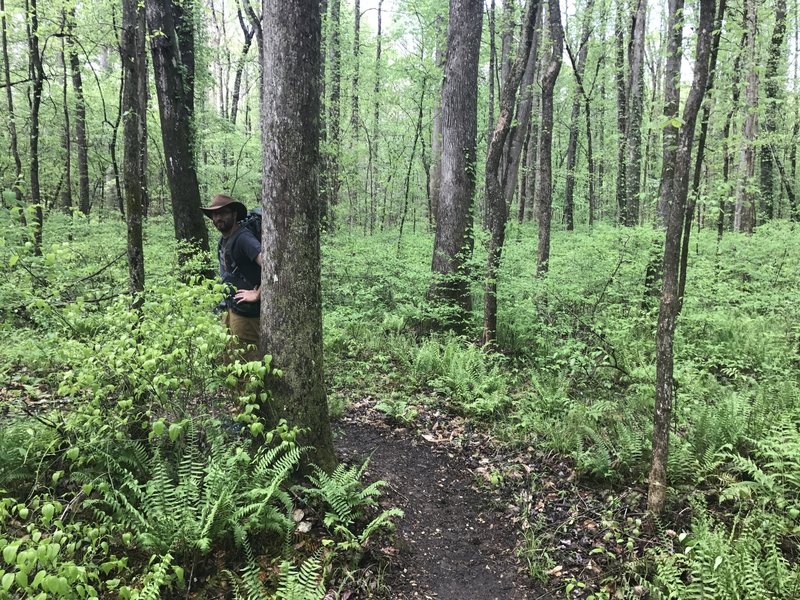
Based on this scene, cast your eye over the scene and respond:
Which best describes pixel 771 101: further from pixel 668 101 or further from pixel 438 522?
pixel 438 522

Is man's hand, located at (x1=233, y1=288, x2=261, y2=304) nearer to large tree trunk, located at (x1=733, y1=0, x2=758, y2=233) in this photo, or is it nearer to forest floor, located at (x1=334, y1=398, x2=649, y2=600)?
forest floor, located at (x1=334, y1=398, x2=649, y2=600)

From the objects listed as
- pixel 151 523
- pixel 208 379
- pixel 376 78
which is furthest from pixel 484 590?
pixel 376 78

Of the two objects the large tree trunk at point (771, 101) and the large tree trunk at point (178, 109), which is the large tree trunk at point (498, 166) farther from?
the large tree trunk at point (771, 101)

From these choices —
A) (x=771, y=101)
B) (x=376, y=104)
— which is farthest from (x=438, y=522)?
(x=376, y=104)

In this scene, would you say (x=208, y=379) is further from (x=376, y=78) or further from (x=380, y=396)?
(x=376, y=78)

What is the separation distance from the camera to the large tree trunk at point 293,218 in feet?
12.7

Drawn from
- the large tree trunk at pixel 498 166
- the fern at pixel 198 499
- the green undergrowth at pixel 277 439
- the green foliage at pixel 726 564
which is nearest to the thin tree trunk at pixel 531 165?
the large tree trunk at pixel 498 166

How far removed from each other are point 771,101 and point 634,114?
3.46m

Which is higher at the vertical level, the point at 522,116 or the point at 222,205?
the point at 522,116

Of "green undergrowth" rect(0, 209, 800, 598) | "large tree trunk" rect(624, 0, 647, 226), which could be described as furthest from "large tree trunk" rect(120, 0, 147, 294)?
"large tree trunk" rect(624, 0, 647, 226)

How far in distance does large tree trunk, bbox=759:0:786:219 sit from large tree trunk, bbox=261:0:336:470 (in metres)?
14.2

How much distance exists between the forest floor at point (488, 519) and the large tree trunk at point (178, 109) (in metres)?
5.42

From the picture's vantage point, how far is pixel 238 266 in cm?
510

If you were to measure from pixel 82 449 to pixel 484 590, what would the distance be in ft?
11.9
